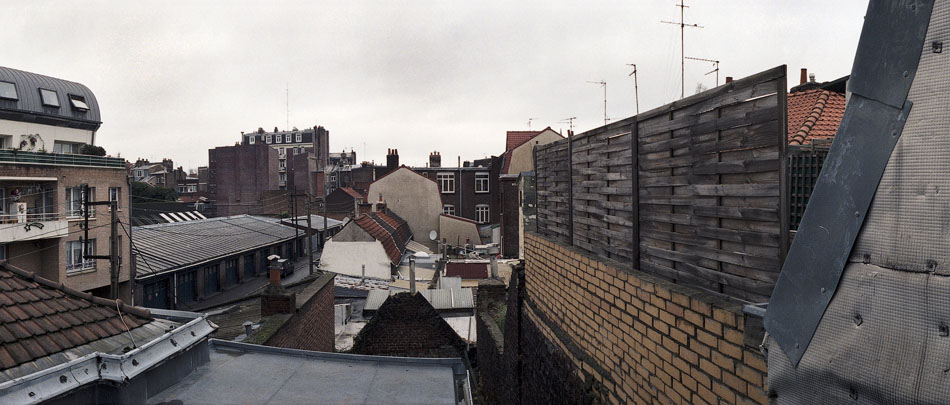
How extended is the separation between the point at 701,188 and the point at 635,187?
884 millimetres

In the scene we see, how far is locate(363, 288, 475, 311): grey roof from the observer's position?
18.2 m

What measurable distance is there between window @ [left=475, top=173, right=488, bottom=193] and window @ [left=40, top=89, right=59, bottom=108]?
30.8m

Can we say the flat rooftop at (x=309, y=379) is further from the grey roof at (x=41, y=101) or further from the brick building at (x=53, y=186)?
the grey roof at (x=41, y=101)

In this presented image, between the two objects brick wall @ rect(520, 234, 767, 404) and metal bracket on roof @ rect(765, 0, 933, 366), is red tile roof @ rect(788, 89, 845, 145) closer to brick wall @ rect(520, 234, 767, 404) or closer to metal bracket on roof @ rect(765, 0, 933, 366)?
brick wall @ rect(520, 234, 767, 404)

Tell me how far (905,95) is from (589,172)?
135 inches

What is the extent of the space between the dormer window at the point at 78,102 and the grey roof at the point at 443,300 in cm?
2163

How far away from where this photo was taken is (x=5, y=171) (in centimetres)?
2062

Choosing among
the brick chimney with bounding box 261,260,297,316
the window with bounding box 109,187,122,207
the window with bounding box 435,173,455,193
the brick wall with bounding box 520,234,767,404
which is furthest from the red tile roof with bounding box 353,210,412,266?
the brick wall with bounding box 520,234,767,404

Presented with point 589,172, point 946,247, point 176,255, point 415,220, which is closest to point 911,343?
point 946,247

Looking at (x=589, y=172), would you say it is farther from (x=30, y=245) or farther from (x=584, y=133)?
(x=30, y=245)

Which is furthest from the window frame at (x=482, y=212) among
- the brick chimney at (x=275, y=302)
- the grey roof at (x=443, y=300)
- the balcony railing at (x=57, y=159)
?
the brick chimney at (x=275, y=302)

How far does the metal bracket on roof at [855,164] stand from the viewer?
6.16 ft

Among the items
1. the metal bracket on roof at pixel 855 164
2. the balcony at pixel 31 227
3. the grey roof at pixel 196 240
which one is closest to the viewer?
the metal bracket on roof at pixel 855 164

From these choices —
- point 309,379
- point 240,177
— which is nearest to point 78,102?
point 309,379
